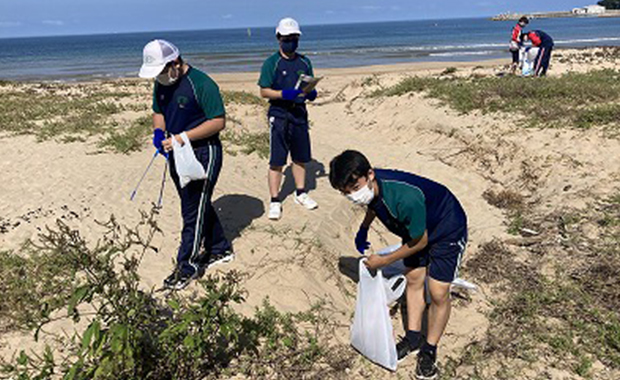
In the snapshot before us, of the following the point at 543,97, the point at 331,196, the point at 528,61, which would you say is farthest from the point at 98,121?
the point at 528,61

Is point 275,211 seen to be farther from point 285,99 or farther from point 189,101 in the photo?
point 189,101

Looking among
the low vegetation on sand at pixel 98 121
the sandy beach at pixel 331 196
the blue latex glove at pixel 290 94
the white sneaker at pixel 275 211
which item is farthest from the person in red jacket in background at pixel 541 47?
the white sneaker at pixel 275 211

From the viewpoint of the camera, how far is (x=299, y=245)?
14.6ft

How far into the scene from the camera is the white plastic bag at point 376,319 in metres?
3.03

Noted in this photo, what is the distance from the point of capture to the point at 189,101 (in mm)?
3391

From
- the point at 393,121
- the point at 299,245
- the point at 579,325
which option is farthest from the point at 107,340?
the point at 393,121

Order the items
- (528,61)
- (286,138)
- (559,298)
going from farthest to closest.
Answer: (528,61), (286,138), (559,298)

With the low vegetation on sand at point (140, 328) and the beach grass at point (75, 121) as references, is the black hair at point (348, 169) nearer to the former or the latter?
the low vegetation on sand at point (140, 328)

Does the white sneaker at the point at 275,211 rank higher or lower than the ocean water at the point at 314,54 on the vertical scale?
lower

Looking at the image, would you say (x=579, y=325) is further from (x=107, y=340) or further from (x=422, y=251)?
(x=107, y=340)

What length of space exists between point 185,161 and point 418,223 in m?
1.74

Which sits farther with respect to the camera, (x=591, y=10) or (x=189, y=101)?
(x=591, y=10)

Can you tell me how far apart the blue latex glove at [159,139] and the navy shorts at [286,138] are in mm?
1438

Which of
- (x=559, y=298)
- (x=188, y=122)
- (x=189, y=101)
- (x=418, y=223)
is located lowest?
(x=559, y=298)
